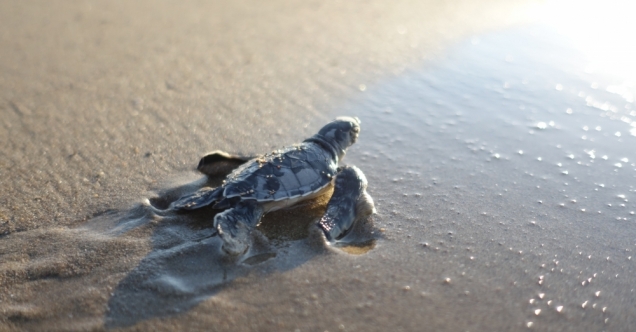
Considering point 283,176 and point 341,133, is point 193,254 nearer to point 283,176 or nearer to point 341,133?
point 283,176

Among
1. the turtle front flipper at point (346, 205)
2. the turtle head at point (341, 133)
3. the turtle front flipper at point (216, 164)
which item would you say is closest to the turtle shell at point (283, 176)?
the turtle front flipper at point (346, 205)

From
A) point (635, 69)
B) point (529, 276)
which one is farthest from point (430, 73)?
point (529, 276)

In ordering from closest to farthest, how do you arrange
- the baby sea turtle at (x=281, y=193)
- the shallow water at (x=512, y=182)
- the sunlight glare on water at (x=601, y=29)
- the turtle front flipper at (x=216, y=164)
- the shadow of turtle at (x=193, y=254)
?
the shadow of turtle at (x=193, y=254) < the shallow water at (x=512, y=182) < the baby sea turtle at (x=281, y=193) < the turtle front flipper at (x=216, y=164) < the sunlight glare on water at (x=601, y=29)

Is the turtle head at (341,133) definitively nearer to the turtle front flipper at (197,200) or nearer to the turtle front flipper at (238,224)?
the turtle front flipper at (238,224)

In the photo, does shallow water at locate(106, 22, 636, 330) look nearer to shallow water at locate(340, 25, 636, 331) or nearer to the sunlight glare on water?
shallow water at locate(340, 25, 636, 331)

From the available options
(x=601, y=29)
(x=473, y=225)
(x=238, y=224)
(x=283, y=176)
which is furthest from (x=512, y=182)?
(x=601, y=29)

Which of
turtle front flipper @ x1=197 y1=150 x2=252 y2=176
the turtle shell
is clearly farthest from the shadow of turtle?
turtle front flipper @ x1=197 y1=150 x2=252 y2=176
